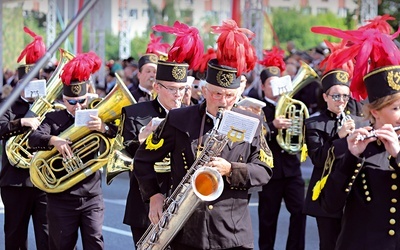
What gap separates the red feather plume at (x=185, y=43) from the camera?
20.3 ft

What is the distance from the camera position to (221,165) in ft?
16.6

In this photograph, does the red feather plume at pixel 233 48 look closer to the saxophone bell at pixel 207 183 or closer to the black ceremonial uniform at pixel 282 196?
the saxophone bell at pixel 207 183

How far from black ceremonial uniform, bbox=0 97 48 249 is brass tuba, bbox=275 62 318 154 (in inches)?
103

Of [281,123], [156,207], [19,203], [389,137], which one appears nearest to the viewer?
[389,137]

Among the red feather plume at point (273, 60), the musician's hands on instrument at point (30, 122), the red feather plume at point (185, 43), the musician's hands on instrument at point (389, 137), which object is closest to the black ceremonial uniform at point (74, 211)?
the musician's hands on instrument at point (30, 122)

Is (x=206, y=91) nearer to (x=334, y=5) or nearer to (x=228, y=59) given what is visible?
(x=228, y=59)

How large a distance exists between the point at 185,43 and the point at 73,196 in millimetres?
1964

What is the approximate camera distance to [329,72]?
7715 mm

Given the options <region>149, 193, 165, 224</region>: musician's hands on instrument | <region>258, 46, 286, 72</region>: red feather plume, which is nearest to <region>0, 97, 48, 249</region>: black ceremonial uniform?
<region>258, 46, 286, 72</region>: red feather plume

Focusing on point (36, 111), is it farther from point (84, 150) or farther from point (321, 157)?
point (321, 157)

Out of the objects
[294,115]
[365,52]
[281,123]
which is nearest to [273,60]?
[294,115]

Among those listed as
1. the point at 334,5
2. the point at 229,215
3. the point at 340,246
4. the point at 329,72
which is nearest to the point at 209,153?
the point at 229,215

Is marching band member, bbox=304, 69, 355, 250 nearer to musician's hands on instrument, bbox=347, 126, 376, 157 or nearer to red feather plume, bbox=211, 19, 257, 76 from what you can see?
red feather plume, bbox=211, 19, 257, 76

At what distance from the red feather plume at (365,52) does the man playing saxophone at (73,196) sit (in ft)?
10.1
